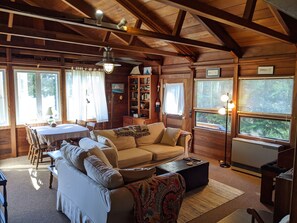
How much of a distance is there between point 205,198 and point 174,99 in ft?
11.2

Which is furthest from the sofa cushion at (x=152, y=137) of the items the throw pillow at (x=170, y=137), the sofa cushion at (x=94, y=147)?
the sofa cushion at (x=94, y=147)

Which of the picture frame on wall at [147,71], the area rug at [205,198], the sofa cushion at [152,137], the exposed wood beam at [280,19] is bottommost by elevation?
the area rug at [205,198]

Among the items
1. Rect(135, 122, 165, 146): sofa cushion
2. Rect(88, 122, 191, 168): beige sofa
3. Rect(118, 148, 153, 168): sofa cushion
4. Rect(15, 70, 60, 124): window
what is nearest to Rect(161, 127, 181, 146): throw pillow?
Rect(88, 122, 191, 168): beige sofa

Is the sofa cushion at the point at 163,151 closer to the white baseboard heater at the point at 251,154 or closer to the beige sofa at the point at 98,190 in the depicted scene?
the white baseboard heater at the point at 251,154

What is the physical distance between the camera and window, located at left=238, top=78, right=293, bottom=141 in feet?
14.2

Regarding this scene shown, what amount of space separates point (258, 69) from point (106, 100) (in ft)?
14.7

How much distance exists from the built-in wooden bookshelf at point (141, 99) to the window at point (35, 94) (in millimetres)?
2341

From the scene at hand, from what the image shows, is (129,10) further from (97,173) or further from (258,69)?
(97,173)

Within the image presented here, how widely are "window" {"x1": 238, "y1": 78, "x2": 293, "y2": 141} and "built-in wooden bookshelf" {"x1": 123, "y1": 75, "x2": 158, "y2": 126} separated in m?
2.69

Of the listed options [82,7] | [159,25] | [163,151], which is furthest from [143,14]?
[163,151]

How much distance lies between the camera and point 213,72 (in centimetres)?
547

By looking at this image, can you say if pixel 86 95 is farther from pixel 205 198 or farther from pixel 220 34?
pixel 205 198

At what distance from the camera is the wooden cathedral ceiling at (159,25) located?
300cm

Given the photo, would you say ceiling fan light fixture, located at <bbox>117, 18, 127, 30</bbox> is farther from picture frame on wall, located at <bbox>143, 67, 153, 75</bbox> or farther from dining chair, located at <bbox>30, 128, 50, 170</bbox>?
A: picture frame on wall, located at <bbox>143, 67, 153, 75</bbox>
